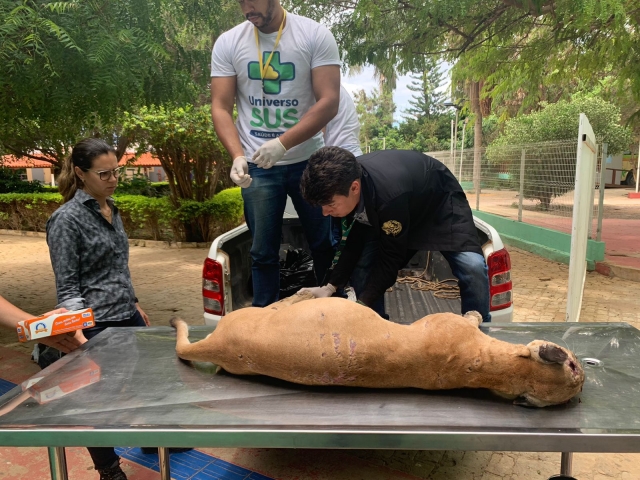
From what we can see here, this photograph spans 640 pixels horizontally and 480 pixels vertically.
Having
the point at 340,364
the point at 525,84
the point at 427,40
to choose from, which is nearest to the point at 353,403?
the point at 340,364

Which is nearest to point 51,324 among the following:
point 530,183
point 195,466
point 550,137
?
point 195,466

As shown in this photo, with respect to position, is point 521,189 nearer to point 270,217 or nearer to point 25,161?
point 270,217

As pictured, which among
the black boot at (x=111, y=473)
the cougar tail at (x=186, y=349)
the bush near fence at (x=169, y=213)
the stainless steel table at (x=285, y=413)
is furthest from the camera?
the bush near fence at (x=169, y=213)

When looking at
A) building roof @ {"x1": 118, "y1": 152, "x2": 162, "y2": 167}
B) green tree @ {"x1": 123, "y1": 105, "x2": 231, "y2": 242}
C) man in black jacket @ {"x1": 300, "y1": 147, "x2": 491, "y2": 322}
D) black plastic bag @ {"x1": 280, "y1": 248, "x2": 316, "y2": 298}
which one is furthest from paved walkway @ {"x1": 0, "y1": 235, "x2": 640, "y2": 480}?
building roof @ {"x1": 118, "y1": 152, "x2": 162, "y2": 167}

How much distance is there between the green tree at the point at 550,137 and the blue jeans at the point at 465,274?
6891 millimetres

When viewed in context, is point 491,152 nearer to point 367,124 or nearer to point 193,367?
point 193,367

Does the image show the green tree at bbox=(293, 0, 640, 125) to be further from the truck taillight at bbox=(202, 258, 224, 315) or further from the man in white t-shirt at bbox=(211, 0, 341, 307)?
the truck taillight at bbox=(202, 258, 224, 315)

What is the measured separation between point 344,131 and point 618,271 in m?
6.04

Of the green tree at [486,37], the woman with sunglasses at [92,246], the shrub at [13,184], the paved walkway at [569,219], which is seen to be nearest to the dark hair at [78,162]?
the woman with sunglasses at [92,246]

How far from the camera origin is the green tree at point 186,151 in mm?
9594

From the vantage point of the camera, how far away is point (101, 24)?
125 inches

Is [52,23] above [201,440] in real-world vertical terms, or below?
above

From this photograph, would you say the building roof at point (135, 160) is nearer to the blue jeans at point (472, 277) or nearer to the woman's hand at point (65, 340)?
the woman's hand at point (65, 340)

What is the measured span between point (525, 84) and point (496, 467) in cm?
897
